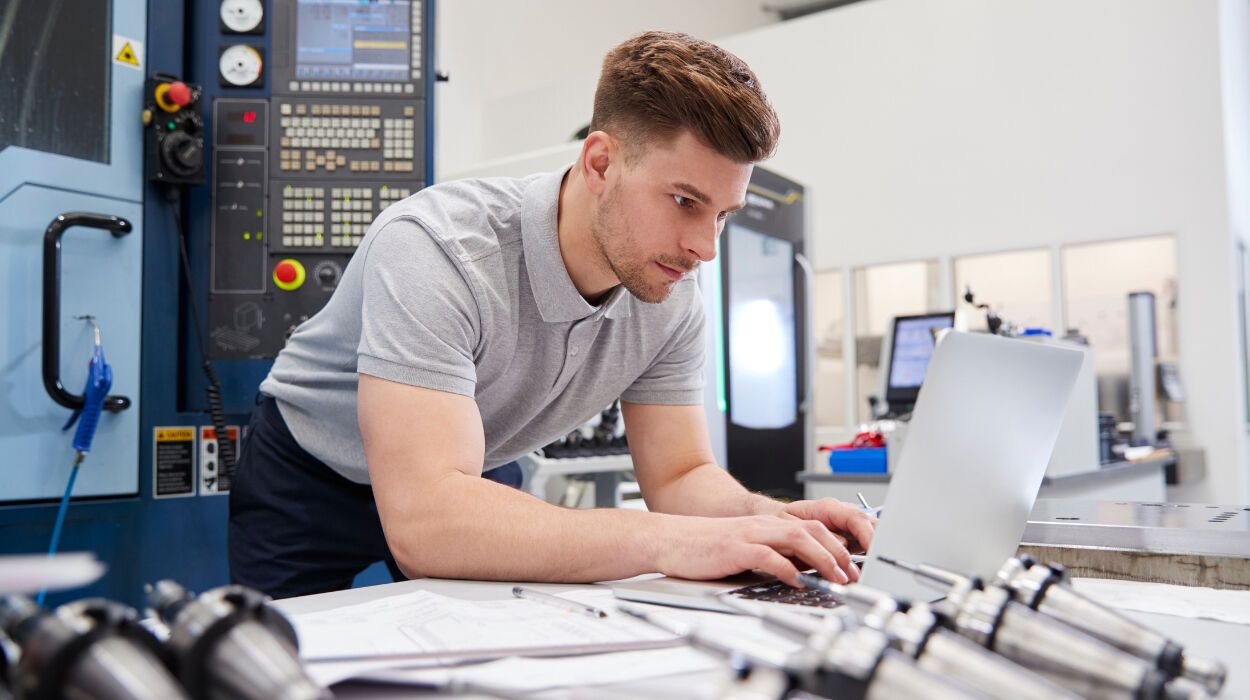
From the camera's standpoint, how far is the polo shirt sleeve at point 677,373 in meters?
1.61

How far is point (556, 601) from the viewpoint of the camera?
97 centimetres

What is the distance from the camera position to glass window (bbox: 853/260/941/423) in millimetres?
6730

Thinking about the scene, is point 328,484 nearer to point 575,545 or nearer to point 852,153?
point 575,545

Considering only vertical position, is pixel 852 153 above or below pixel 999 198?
above

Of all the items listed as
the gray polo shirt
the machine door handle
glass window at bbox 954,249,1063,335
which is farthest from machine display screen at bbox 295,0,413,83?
glass window at bbox 954,249,1063,335

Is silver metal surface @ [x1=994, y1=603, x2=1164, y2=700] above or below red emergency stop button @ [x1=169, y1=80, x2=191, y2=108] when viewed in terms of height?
below

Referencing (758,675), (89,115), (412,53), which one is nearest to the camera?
(758,675)

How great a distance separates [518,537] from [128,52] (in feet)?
5.75

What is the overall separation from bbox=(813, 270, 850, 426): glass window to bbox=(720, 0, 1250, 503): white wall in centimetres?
20

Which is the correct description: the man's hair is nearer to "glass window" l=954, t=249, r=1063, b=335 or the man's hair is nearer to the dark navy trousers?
the dark navy trousers

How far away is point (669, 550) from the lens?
3.55 feet

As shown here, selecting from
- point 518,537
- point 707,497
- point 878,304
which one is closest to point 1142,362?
point 878,304

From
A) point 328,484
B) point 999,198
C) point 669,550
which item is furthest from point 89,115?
point 999,198

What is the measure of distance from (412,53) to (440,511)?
164 cm
